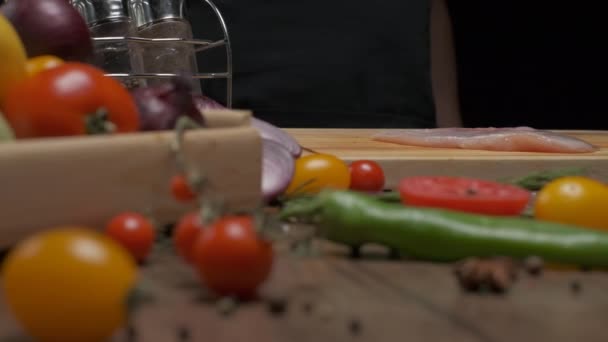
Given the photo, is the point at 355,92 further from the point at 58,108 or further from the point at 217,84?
the point at 58,108

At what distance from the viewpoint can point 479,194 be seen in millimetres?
927

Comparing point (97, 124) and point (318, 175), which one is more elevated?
point (97, 124)

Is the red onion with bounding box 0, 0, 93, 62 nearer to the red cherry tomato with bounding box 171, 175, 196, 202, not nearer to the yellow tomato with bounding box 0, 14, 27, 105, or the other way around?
→ the yellow tomato with bounding box 0, 14, 27, 105

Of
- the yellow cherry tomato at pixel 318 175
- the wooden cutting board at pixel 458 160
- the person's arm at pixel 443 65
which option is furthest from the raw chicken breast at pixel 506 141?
the person's arm at pixel 443 65

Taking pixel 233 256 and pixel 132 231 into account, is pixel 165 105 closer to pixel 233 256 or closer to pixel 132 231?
pixel 132 231

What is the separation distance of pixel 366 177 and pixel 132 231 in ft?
1.81

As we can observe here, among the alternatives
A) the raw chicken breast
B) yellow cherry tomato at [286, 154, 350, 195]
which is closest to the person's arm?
the raw chicken breast

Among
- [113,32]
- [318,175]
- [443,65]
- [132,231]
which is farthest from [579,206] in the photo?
[443,65]

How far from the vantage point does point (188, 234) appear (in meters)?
0.70

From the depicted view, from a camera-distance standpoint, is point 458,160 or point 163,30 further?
point 163,30

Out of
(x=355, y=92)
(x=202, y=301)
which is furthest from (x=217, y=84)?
(x=202, y=301)

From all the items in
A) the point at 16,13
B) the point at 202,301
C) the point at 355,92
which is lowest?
the point at 355,92

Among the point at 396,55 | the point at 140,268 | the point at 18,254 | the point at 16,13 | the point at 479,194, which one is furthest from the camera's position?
the point at 396,55

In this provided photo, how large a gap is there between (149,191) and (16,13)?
1.45 feet
